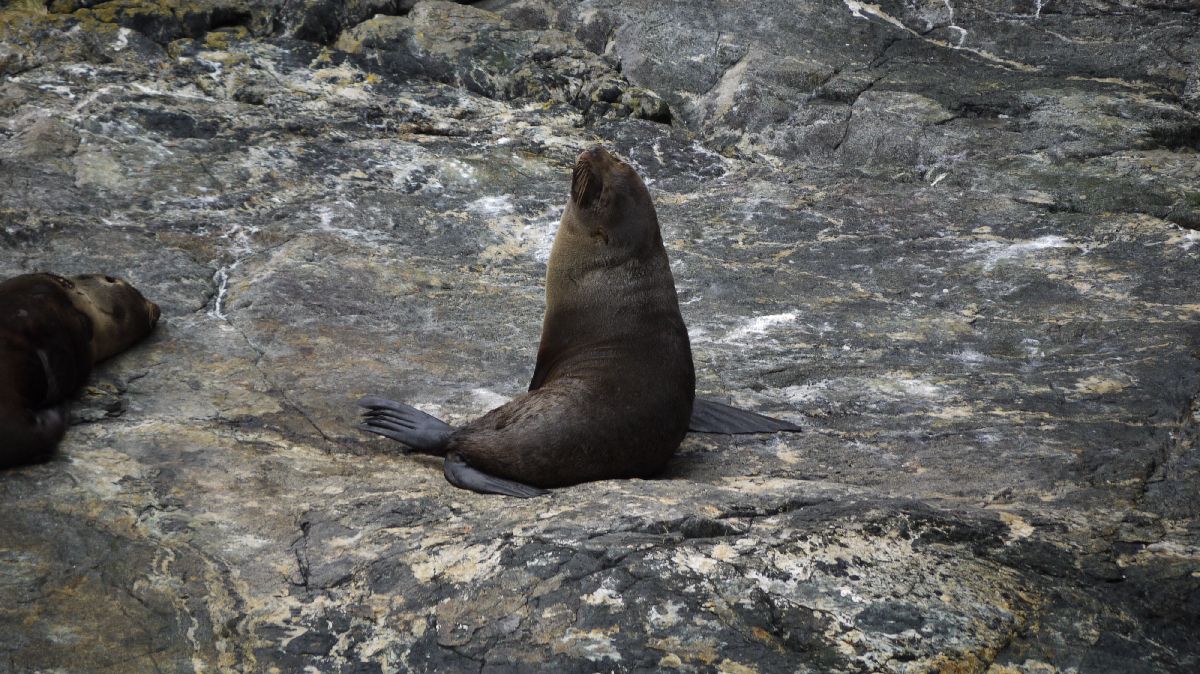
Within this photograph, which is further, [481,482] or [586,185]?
[586,185]

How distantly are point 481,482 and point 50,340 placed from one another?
214cm

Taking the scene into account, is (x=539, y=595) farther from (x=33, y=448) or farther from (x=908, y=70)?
(x=908, y=70)

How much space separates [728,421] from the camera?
4.92m

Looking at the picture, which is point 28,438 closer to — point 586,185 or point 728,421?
point 586,185

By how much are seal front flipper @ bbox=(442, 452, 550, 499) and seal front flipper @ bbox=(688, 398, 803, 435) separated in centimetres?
95

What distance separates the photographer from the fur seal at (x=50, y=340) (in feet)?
13.0

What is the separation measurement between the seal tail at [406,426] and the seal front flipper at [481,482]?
158 millimetres

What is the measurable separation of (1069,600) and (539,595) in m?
1.48

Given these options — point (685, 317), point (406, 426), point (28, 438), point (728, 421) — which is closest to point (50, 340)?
point (28, 438)

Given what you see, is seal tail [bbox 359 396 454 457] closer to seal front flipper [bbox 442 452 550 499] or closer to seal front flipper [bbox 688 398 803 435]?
seal front flipper [bbox 442 452 550 499]

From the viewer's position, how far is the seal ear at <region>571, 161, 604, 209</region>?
509 centimetres

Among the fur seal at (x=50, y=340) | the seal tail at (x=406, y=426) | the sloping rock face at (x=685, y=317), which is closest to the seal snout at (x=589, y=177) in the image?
the sloping rock face at (x=685, y=317)

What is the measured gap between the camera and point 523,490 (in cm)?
420

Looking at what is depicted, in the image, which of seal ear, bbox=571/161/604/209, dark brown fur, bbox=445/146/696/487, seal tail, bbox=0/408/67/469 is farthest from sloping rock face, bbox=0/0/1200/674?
seal ear, bbox=571/161/604/209
